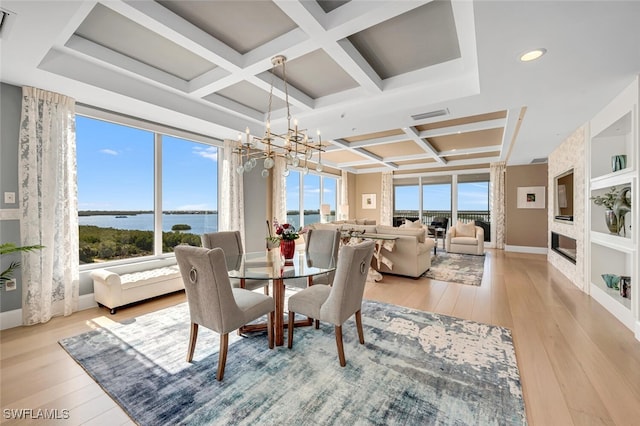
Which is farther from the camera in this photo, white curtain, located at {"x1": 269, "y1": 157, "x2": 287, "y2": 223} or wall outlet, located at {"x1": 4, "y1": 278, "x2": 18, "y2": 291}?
white curtain, located at {"x1": 269, "y1": 157, "x2": 287, "y2": 223}

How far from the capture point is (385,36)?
2.45m

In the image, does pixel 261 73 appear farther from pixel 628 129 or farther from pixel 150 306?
pixel 628 129

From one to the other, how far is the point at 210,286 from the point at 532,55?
326 cm

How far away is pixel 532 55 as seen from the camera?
2240 millimetres

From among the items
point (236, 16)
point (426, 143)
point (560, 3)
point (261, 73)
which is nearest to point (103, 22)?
point (236, 16)

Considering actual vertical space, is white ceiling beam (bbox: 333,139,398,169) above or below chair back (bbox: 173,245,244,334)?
above

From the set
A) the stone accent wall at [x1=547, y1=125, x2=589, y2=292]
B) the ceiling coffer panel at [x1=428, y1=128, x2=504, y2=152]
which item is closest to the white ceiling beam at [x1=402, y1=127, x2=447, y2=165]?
the ceiling coffer panel at [x1=428, y1=128, x2=504, y2=152]

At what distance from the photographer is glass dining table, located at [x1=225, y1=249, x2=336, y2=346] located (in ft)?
7.38

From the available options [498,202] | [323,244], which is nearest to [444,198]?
[498,202]

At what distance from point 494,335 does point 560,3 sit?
2740 millimetres

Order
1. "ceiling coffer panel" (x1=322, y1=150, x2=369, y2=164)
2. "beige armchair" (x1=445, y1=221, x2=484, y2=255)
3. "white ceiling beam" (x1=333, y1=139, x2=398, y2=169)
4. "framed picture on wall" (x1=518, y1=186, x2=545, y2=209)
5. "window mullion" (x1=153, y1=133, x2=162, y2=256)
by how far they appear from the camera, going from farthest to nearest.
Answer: "ceiling coffer panel" (x1=322, y1=150, x2=369, y2=164) < "framed picture on wall" (x1=518, y1=186, x2=545, y2=209) < "beige armchair" (x1=445, y1=221, x2=484, y2=255) < "white ceiling beam" (x1=333, y1=139, x2=398, y2=169) < "window mullion" (x1=153, y1=133, x2=162, y2=256)

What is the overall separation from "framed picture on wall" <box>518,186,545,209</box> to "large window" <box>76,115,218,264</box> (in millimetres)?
8271

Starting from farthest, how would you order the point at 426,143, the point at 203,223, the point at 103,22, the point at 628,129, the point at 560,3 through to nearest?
1. the point at 426,143
2. the point at 203,223
3. the point at 628,129
4. the point at 103,22
5. the point at 560,3

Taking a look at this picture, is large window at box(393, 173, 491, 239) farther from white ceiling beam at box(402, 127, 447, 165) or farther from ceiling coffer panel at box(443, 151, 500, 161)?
white ceiling beam at box(402, 127, 447, 165)
